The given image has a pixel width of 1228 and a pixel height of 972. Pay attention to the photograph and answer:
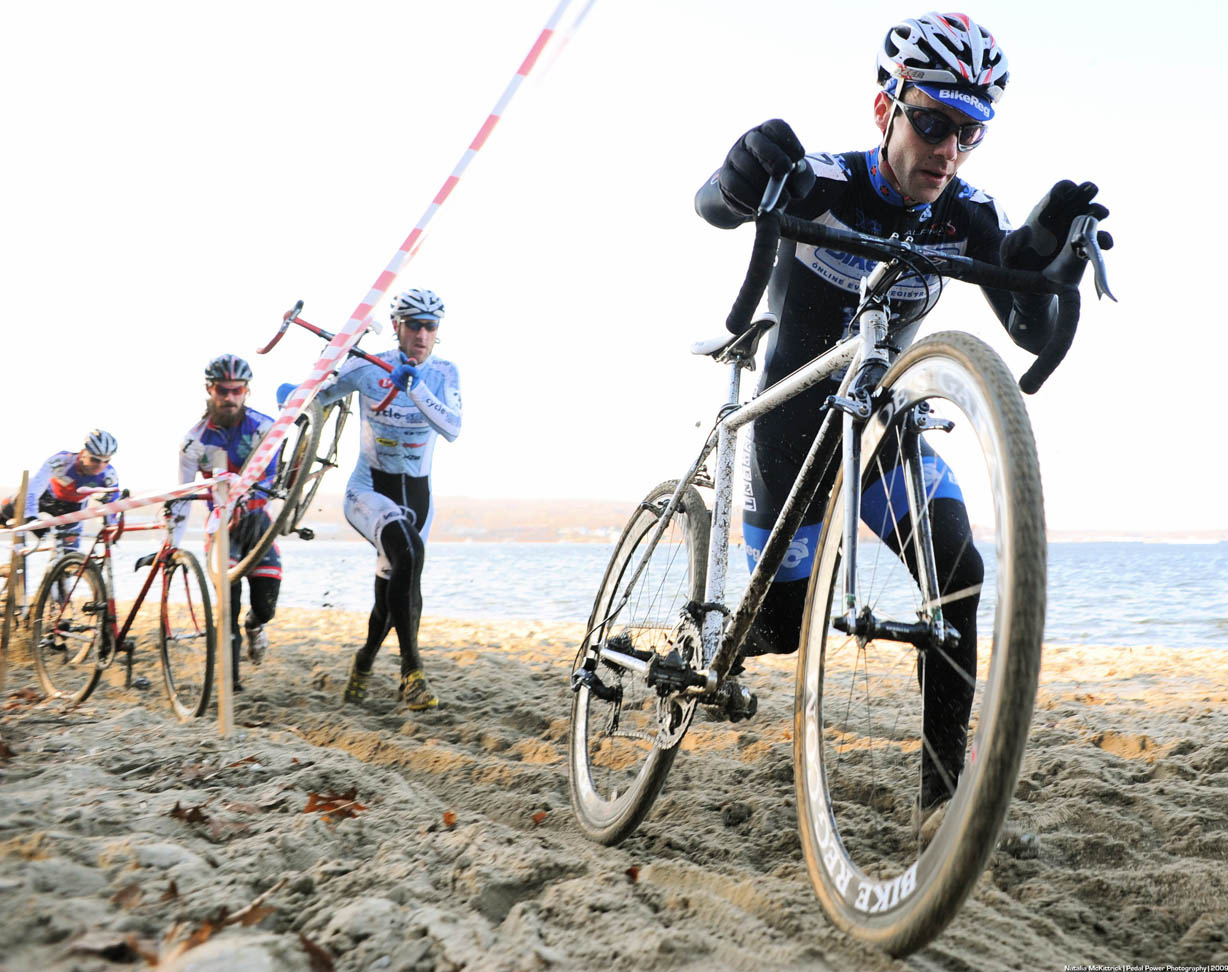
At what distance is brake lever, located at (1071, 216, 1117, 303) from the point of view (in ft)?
6.34

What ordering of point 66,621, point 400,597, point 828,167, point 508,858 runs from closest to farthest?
point 508,858 → point 828,167 → point 400,597 → point 66,621

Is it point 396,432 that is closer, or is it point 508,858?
point 508,858

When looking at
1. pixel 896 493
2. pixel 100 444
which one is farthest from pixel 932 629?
pixel 100 444

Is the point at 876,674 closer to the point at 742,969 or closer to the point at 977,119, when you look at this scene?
the point at 977,119

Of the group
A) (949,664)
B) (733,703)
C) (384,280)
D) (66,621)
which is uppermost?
(384,280)

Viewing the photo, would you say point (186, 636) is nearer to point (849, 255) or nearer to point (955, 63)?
point (849, 255)

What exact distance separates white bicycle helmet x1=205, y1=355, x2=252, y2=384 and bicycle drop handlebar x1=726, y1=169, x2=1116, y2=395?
17.8ft

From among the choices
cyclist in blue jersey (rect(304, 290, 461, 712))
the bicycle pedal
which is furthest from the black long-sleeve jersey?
cyclist in blue jersey (rect(304, 290, 461, 712))

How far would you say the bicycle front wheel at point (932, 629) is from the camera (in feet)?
4.58

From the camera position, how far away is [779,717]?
4855 mm

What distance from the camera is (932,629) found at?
5.86 ft

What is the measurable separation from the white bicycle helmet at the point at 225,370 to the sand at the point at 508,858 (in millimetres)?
2922

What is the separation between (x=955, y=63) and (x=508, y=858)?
250cm

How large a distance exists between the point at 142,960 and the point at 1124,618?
16825 millimetres
